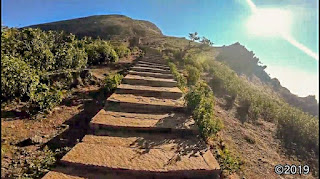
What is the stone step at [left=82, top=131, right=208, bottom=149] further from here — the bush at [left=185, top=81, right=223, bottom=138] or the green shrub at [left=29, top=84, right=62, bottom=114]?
the green shrub at [left=29, top=84, right=62, bottom=114]

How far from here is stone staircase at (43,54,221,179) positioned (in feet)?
11.8

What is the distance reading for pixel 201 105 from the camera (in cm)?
567

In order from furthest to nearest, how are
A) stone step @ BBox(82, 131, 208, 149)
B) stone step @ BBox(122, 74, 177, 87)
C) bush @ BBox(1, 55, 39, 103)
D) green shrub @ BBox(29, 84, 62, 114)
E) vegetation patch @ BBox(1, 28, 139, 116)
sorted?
stone step @ BBox(122, 74, 177, 87)
green shrub @ BBox(29, 84, 62, 114)
vegetation patch @ BBox(1, 28, 139, 116)
bush @ BBox(1, 55, 39, 103)
stone step @ BBox(82, 131, 208, 149)

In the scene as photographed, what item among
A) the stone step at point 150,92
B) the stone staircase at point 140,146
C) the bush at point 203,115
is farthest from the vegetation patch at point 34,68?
the bush at point 203,115

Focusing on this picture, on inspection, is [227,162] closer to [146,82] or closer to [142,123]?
[142,123]

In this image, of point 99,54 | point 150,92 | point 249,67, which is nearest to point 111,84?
point 150,92

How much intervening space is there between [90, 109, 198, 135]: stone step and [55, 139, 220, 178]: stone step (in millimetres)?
681

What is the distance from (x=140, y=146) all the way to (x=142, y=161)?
0.49 meters

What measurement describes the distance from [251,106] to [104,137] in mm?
6629

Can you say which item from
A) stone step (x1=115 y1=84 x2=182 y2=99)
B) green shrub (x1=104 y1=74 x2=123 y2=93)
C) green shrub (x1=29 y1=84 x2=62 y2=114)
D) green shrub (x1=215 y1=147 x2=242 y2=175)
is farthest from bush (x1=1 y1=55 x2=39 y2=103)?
green shrub (x1=215 y1=147 x2=242 y2=175)

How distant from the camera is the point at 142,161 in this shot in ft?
12.4

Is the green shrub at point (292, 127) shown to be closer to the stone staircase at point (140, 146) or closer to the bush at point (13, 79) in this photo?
the stone staircase at point (140, 146)

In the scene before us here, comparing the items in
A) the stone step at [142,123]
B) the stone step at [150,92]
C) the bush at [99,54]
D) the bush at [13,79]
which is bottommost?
the stone step at [142,123]

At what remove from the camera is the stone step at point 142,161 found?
3.58m
